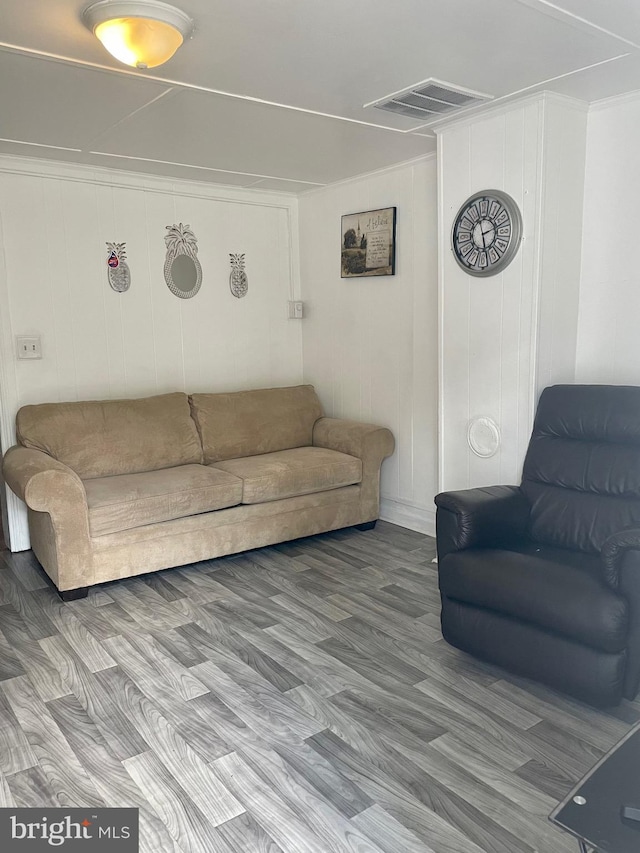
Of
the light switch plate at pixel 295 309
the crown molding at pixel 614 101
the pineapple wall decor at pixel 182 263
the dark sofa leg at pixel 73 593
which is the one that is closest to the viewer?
the crown molding at pixel 614 101

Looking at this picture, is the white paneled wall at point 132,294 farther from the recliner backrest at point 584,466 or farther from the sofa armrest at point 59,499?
the recliner backrest at point 584,466

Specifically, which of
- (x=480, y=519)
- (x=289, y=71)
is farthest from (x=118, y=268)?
(x=480, y=519)

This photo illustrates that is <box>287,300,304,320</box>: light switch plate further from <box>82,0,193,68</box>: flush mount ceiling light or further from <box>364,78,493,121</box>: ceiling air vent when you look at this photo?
<box>82,0,193,68</box>: flush mount ceiling light

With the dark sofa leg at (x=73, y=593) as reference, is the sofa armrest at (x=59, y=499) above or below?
above

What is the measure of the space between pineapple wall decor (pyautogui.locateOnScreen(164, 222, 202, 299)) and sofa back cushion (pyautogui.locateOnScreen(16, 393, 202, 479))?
0.87m

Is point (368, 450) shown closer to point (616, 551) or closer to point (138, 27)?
point (616, 551)

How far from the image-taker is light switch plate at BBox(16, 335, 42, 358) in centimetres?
400

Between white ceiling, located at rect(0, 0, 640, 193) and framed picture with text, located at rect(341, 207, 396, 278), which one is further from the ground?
white ceiling, located at rect(0, 0, 640, 193)

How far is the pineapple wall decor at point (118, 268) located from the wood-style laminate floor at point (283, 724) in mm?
2015

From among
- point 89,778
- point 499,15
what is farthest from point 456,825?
point 499,15

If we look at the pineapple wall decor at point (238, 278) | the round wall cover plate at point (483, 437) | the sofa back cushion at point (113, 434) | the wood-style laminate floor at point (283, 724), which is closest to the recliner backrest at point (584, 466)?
the round wall cover plate at point (483, 437)

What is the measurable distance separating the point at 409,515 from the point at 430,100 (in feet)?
8.32

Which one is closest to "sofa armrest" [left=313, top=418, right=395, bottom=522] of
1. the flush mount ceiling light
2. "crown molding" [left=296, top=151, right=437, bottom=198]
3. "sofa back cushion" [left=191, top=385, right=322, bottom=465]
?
"sofa back cushion" [left=191, top=385, right=322, bottom=465]

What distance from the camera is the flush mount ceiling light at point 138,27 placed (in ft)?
6.89
